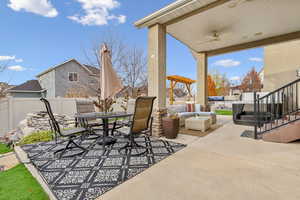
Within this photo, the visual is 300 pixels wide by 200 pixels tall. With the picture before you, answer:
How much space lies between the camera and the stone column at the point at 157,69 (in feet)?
13.5

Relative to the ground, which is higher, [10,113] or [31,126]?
[10,113]

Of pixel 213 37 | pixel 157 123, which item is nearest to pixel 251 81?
pixel 213 37

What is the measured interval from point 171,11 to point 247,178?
4.05 m

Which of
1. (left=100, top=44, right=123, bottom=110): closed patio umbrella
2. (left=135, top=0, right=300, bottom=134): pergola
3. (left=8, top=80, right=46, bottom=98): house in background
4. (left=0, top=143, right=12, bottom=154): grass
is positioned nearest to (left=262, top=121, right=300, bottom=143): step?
(left=135, top=0, right=300, bottom=134): pergola

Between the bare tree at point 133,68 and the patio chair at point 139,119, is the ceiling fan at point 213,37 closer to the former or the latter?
the patio chair at point 139,119

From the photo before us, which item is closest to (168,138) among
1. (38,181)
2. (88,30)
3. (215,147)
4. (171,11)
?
(215,147)

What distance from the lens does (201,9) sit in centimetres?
365

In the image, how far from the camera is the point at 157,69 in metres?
4.11

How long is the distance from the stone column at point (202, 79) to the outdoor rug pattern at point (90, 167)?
184 inches

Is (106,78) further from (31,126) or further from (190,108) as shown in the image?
(190,108)

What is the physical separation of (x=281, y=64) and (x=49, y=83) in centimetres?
1814

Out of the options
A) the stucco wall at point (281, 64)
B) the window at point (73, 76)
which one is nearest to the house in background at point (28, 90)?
the window at point (73, 76)

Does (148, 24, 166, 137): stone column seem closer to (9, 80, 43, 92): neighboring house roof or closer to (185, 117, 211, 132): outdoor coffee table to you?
(185, 117, 211, 132): outdoor coffee table

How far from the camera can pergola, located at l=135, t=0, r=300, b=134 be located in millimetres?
3555
